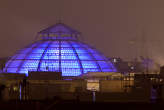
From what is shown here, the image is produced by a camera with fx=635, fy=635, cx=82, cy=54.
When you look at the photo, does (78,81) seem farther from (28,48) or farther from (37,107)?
(37,107)

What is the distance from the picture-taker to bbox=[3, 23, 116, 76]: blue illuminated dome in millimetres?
72144

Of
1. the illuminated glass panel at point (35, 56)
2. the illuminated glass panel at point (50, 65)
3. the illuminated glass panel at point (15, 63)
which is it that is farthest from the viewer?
the illuminated glass panel at point (15, 63)

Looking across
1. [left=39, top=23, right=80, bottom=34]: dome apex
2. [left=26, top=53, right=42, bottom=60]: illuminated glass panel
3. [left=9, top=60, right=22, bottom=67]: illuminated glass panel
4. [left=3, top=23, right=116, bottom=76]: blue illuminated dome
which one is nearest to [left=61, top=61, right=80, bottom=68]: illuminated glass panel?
[left=3, top=23, right=116, bottom=76]: blue illuminated dome

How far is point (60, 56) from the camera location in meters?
75.4

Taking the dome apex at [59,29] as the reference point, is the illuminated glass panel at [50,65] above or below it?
below

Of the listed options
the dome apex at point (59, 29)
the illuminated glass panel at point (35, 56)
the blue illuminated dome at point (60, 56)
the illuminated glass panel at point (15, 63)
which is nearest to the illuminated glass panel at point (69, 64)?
the blue illuminated dome at point (60, 56)

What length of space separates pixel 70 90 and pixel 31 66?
18068mm

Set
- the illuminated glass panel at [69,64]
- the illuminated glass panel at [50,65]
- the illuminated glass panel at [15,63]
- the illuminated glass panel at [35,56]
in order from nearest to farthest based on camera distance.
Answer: the illuminated glass panel at [50,65] → the illuminated glass panel at [69,64] → the illuminated glass panel at [35,56] → the illuminated glass panel at [15,63]

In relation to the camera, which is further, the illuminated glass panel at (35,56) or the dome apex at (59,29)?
the dome apex at (59,29)

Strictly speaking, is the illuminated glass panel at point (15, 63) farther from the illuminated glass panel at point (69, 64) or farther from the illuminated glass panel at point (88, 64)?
the illuminated glass panel at point (88, 64)

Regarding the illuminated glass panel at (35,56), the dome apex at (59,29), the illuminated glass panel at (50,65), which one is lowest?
the illuminated glass panel at (50,65)

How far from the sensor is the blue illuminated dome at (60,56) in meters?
72.1

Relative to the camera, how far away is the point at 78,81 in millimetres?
58750

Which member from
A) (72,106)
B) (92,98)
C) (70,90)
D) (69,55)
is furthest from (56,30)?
(72,106)
